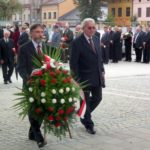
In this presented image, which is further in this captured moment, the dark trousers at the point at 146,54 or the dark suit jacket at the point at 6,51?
the dark trousers at the point at 146,54

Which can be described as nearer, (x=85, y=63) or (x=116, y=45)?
(x=85, y=63)

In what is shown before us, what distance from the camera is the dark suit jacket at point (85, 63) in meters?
8.05

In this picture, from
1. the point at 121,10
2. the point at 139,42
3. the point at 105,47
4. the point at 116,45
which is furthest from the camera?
the point at 121,10

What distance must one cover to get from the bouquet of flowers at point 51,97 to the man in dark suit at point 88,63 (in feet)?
4.03

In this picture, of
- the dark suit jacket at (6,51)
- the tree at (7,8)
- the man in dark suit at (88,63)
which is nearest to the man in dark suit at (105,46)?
the dark suit jacket at (6,51)

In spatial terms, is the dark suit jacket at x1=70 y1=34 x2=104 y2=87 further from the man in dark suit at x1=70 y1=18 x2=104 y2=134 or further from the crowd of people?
the crowd of people

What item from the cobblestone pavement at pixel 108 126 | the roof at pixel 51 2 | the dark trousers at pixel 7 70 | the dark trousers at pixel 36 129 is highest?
the roof at pixel 51 2

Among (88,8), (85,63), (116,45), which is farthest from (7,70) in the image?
(88,8)

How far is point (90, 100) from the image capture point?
327 inches

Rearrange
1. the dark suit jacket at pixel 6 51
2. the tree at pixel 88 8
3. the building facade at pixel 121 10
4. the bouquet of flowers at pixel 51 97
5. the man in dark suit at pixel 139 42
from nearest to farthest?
1. the bouquet of flowers at pixel 51 97
2. the dark suit jacket at pixel 6 51
3. the man in dark suit at pixel 139 42
4. the tree at pixel 88 8
5. the building facade at pixel 121 10

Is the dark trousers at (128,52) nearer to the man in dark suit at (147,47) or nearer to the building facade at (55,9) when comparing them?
the man in dark suit at (147,47)

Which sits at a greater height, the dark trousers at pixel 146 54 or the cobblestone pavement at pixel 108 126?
the dark trousers at pixel 146 54

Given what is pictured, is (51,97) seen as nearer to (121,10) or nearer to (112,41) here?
(112,41)

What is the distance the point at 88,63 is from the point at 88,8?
75379 mm
